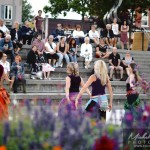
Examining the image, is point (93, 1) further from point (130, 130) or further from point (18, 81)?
point (130, 130)

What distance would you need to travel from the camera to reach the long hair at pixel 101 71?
11850mm

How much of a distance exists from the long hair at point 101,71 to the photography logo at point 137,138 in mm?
4499

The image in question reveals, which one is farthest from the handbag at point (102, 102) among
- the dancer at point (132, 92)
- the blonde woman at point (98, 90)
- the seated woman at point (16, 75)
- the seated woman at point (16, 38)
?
the seated woman at point (16, 38)

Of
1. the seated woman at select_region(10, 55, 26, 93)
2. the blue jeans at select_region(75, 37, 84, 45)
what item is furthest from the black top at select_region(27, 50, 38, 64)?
the blue jeans at select_region(75, 37, 84, 45)

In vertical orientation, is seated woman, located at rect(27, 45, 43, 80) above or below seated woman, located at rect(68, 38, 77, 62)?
below

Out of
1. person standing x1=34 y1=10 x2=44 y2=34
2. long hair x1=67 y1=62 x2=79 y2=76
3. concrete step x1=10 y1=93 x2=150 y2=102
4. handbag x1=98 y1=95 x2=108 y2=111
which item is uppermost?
person standing x1=34 y1=10 x2=44 y2=34

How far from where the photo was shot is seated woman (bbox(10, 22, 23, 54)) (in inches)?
994

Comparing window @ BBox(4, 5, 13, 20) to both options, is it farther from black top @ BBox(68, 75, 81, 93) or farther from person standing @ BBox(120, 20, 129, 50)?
black top @ BBox(68, 75, 81, 93)

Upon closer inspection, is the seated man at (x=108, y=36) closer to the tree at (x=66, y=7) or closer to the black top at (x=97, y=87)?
the black top at (x=97, y=87)

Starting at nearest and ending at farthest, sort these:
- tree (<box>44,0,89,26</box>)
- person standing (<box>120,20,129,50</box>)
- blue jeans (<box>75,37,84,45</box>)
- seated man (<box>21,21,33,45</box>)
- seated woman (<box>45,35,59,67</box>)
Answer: seated woman (<box>45,35,59,67</box>) < seated man (<box>21,21,33,45</box>) < blue jeans (<box>75,37,84,45</box>) < person standing (<box>120,20,129,50</box>) < tree (<box>44,0,89,26</box>)

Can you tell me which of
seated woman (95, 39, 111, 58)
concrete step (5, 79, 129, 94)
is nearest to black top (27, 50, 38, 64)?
concrete step (5, 79, 129, 94)

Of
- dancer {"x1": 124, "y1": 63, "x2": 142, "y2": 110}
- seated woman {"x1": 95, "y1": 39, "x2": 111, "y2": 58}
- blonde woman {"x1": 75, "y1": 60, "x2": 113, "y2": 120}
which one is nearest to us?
blonde woman {"x1": 75, "y1": 60, "x2": 113, "y2": 120}

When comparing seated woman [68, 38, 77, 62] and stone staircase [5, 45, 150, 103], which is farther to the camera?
seated woman [68, 38, 77, 62]

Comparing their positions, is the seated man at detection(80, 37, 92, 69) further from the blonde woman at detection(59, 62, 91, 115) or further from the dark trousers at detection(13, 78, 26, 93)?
the blonde woman at detection(59, 62, 91, 115)
